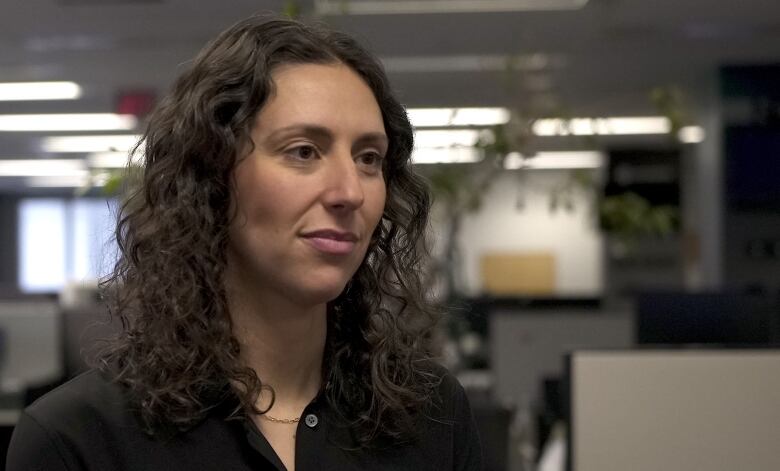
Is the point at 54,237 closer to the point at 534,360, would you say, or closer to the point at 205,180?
the point at 534,360

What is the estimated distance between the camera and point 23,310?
17.0 feet

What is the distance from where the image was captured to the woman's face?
3.81 ft

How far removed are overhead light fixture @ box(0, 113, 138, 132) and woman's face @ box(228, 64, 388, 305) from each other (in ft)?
29.0

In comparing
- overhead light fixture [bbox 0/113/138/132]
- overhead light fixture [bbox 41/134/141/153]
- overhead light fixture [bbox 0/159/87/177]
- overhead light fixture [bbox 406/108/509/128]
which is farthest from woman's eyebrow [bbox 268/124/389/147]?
overhead light fixture [bbox 0/159/87/177]

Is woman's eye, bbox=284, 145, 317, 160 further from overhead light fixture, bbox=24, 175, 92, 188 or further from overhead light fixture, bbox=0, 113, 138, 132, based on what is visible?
overhead light fixture, bbox=24, 175, 92, 188

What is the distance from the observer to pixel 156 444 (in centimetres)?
118

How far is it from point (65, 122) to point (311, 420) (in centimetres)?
983

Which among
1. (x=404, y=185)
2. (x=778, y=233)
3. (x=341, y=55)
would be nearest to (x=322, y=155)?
(x=341, y=55)

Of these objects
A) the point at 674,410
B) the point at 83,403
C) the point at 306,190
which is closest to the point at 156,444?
the point at 83,403

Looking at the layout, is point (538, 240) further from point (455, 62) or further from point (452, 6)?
point (452, 6)

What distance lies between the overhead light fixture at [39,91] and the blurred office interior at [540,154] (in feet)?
0.13

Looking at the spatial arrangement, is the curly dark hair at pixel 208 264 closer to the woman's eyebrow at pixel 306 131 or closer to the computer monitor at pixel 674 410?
the woman's eyebrow at pixel 306 131

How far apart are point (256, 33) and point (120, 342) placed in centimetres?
40

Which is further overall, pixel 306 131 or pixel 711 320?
pixel 711 320
